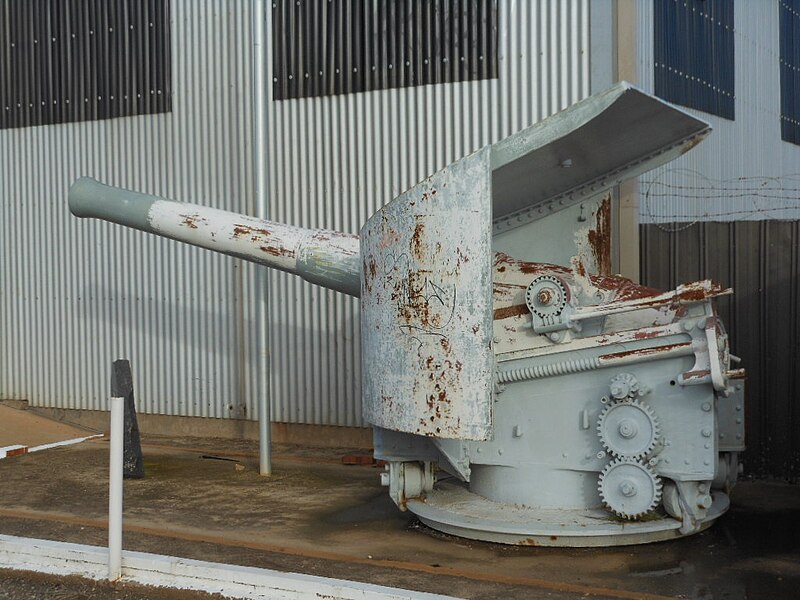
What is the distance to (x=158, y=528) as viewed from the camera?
8.28m

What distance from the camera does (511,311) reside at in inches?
306

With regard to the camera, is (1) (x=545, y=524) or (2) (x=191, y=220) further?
(2) (x=191, y=220)

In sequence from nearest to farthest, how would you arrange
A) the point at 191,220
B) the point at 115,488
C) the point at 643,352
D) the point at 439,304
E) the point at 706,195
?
the point at 115,488
the point at 439,304
the point at 643,352
the point at 191,220
the point at 706,195

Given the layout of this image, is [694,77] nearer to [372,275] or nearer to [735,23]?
[735,23]

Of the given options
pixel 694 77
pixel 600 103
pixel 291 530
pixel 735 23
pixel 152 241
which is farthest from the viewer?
pixel 152 241

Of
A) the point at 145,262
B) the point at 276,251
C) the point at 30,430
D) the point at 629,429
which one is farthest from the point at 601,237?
the point at 30,430

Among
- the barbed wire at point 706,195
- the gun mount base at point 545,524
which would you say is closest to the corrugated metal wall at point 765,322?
the barbed wire at point 706,195

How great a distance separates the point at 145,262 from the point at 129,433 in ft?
10.8

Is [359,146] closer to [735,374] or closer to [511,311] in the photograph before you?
[511,311]

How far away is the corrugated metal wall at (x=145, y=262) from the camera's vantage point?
12.7 meters

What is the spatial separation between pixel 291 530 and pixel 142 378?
19.3ft

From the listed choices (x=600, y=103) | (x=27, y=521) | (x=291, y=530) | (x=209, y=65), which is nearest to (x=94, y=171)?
(x=209, y=65)

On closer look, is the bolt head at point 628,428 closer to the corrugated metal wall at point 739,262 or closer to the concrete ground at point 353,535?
the concrete ground at point 353,535

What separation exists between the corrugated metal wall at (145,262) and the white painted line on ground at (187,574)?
538 centimetres
